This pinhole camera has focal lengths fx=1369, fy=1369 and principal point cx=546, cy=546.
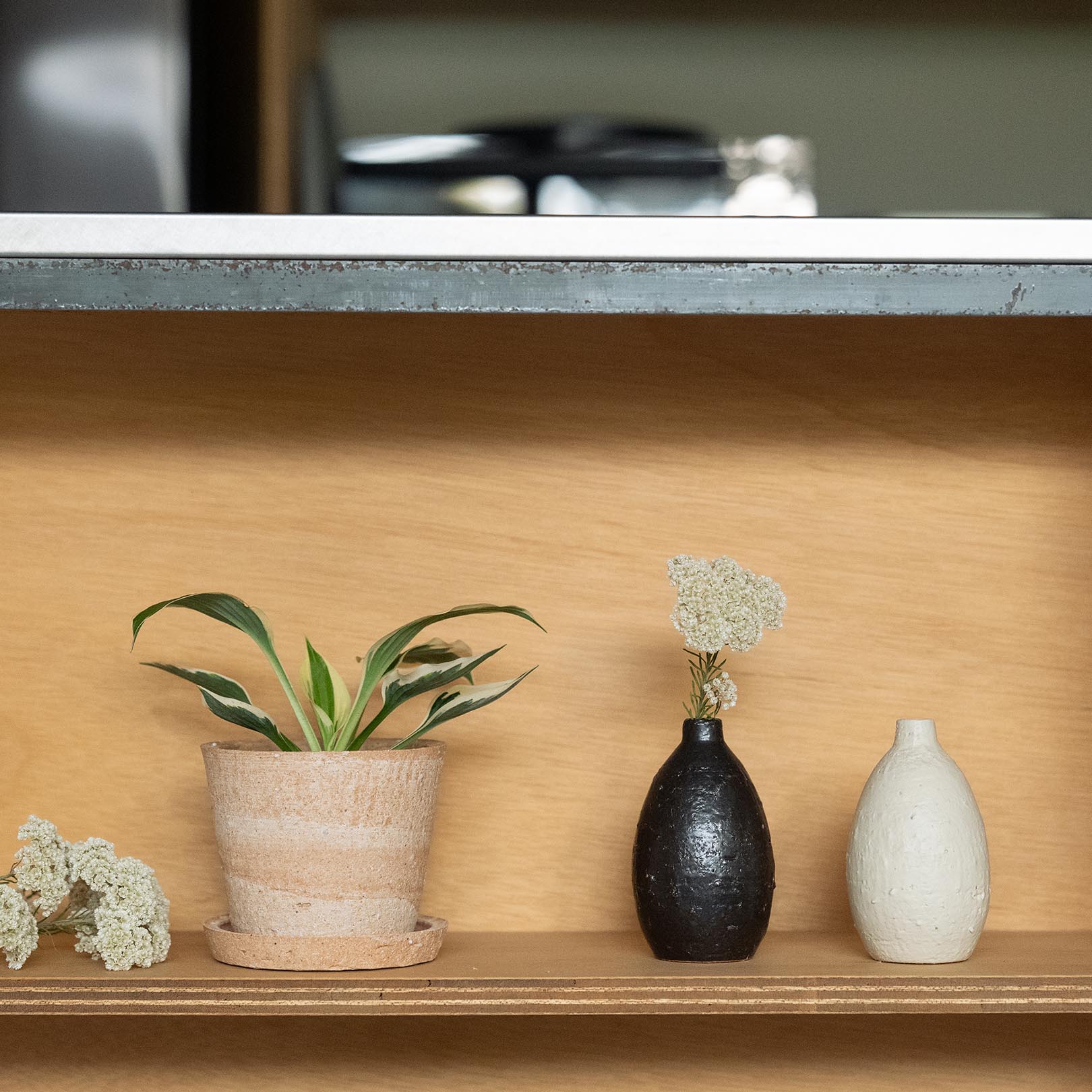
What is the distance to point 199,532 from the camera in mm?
1216

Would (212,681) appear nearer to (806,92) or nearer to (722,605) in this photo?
(722,605)

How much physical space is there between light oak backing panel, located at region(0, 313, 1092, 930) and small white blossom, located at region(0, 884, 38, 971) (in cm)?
20

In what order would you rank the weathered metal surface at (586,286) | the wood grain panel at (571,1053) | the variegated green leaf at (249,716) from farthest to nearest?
the wood grain panel at (571,1053) < the variegated green leaf at (249,716) < the weathered metal surface at (586,286)

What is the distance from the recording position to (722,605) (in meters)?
1.03

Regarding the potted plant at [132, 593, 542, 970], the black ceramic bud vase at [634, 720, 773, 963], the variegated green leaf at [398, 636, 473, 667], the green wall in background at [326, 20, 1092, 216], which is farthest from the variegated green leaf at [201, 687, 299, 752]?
the green wall in background at [326, 20, 1092, 216]

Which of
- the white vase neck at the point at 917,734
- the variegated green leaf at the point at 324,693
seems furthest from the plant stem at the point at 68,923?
the white vase neck at the point at 917,734

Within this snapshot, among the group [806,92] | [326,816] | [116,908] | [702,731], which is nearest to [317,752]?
[326,816]

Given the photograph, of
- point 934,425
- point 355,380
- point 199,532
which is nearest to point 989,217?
point 934,425

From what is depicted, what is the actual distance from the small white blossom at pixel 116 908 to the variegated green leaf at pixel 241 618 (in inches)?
6.3

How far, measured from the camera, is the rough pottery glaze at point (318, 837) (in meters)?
0.98

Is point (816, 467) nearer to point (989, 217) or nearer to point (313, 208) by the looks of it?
point (989, 217)

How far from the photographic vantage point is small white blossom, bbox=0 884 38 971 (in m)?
0.98

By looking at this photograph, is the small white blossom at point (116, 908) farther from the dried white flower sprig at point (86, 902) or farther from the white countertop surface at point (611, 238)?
the white countertop surface at point (611, 238)

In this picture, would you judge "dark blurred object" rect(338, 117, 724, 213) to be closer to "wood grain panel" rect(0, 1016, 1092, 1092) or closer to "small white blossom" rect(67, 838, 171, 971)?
"small white blossom" rect(67, 838, 171, 971)
